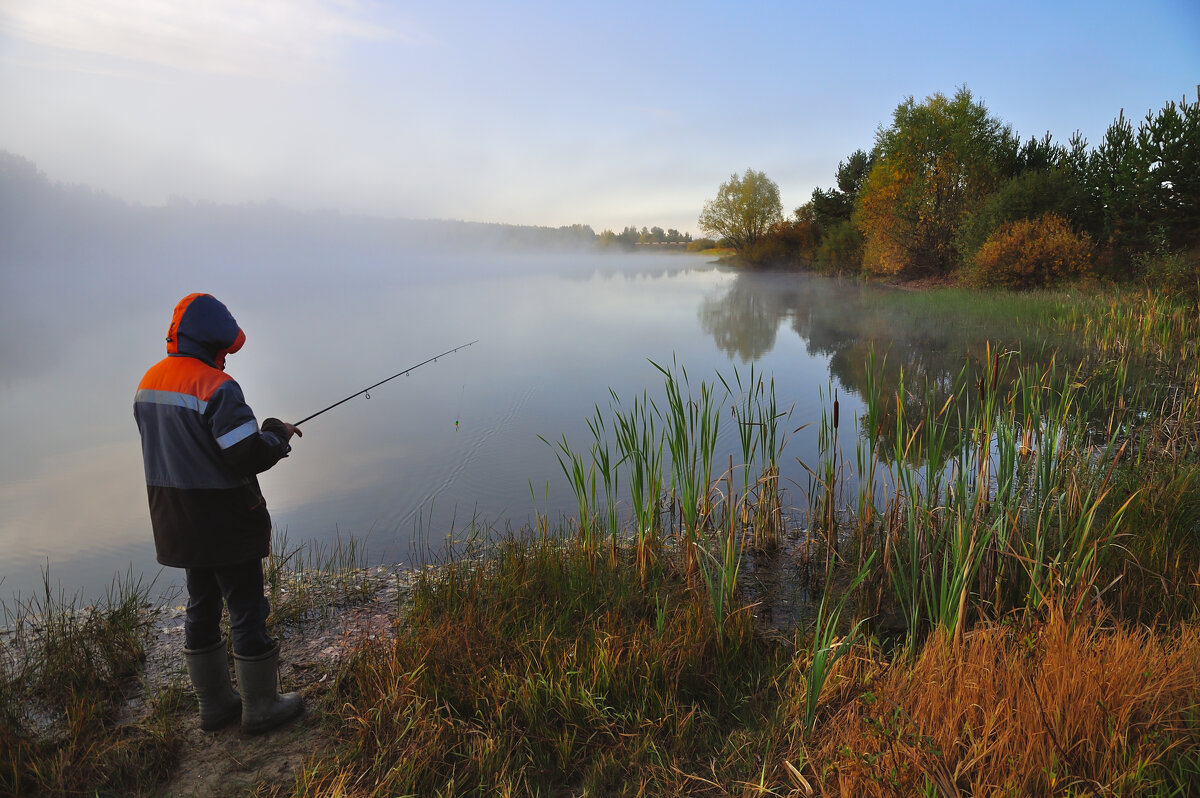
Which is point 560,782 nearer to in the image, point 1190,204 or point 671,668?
point 671,668

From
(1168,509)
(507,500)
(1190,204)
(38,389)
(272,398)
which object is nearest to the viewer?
(1168,509)

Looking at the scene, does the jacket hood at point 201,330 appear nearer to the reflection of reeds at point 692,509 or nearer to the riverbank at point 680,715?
the riverbank at point 680,715

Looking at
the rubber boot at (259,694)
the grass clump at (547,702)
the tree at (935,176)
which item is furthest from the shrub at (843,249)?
the rubber boot at (259,694)

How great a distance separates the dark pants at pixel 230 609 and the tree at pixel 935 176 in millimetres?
30705

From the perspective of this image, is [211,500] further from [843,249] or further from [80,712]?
[843,249]

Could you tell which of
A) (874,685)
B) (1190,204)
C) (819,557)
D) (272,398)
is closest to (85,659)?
(874,685)

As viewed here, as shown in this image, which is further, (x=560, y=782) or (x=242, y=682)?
(x=242, y=682)

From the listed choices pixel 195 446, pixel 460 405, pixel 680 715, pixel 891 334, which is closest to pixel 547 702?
pixel 680 715

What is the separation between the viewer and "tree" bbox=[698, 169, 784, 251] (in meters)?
52.9

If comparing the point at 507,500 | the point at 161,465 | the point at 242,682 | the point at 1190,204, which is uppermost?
the point at 1190,204

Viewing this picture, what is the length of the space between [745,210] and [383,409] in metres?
48.1

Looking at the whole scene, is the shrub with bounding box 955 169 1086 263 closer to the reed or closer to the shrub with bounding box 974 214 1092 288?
the shrub with bounding box 974 214 1092 288

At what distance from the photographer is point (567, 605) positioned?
131 inches

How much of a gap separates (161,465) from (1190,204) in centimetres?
2731
